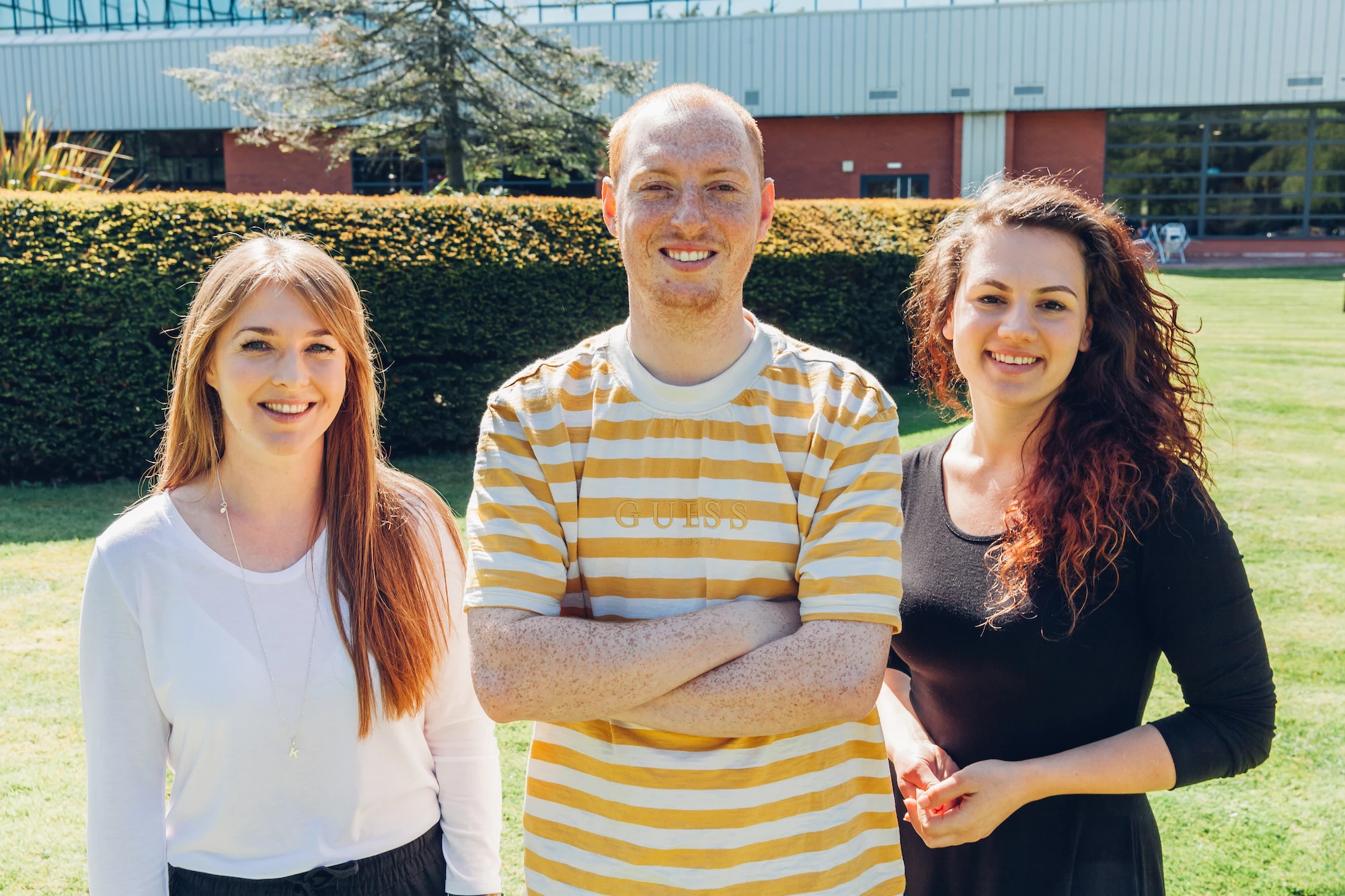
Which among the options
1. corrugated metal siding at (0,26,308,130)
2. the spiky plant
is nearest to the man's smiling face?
the spiky plant

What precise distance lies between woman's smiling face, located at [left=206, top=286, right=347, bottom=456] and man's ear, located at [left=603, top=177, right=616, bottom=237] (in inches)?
24.5

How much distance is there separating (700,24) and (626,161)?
1012 inches

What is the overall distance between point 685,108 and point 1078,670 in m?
1.28

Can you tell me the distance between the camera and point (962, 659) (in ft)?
7.00

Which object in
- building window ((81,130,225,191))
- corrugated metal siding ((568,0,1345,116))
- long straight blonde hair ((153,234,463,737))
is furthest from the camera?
building window ((81,130,225,191))

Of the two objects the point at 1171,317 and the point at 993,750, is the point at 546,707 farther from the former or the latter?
the point at 1171,317

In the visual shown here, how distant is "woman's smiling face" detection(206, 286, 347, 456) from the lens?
208 centimetres

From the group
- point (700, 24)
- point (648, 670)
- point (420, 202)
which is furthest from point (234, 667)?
point (700, 24)

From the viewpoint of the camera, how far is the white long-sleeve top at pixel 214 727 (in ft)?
6.39

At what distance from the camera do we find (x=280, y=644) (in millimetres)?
2033

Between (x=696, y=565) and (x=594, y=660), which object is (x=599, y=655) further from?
(x=696, y=565)

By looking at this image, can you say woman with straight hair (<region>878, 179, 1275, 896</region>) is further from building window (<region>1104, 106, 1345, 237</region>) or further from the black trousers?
building window (<region>1104, 106, 1345, 237</region>)

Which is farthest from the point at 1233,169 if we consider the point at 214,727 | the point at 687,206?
the point at 214,727

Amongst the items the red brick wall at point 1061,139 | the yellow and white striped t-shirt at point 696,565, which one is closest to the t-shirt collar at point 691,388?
the yellow and white striped t-shirt at point 696,565
